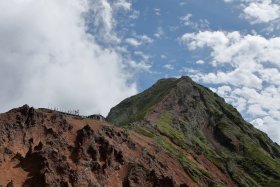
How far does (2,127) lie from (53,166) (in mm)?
16641

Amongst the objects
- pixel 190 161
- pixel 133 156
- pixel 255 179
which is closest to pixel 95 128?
pixel 133 156

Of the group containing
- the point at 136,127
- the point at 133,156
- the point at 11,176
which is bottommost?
the point at 11,176

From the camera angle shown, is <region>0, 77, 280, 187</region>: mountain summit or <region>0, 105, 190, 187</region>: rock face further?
<region>0, 77, 280, 187</region>: mountain summit

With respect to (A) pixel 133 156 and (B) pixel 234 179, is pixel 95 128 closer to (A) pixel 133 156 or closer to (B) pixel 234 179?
(A) pixel 133 156

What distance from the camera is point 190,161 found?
161500 mm

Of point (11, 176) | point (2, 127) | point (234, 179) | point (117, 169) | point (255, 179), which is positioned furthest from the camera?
point (255, 179)

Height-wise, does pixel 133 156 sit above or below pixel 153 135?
below

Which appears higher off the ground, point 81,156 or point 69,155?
point 69,155

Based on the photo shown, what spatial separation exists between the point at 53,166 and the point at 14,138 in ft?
42.5

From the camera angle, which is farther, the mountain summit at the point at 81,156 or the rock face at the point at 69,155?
the mountain summit at the point at 81,156

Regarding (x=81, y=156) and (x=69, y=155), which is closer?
(x=69, y=155)

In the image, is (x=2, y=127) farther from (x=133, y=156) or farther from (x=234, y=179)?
(x=234, y=179)

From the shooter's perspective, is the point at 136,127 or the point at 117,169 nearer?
the point at 117,169

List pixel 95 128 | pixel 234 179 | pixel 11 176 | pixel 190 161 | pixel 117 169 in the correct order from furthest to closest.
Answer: pixel 234 179 → pixel 190 161 → pixel 95 128 → pixel 117 169 → pixel 11 176
